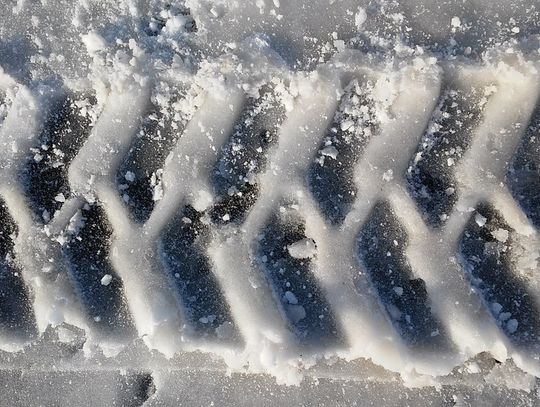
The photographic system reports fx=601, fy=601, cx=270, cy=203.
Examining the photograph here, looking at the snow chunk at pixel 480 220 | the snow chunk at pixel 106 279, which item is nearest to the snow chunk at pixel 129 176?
the snow chunk at pixel 106 279

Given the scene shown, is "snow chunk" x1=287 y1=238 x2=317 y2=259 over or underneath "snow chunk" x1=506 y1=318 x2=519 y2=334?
underneath

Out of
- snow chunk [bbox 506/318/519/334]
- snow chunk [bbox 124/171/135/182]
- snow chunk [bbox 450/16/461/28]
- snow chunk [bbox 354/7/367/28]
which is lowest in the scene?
snow chunk [bbox 124/171/135/182]

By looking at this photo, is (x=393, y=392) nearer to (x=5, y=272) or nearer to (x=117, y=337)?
(x=117, y=337)

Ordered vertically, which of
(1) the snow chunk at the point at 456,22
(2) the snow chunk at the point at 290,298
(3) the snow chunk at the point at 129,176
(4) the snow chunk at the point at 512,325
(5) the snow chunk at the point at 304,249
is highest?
(1) the snow chunk at the point at 456,22

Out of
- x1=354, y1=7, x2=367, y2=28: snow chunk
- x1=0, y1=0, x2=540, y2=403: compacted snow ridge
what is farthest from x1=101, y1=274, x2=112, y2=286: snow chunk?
x1=354, y1=7, x2=367, y2=28: snow chunk

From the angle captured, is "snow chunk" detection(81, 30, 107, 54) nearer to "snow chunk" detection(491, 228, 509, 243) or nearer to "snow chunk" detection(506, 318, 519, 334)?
"snow chunk" detection(491, 228, 509, 243)

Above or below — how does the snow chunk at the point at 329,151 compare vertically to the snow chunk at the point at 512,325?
above

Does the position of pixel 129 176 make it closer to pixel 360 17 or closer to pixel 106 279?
pixel 106 279

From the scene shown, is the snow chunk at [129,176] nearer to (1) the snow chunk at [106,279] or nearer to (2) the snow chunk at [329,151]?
(1) the snow chunk at [106,279]
